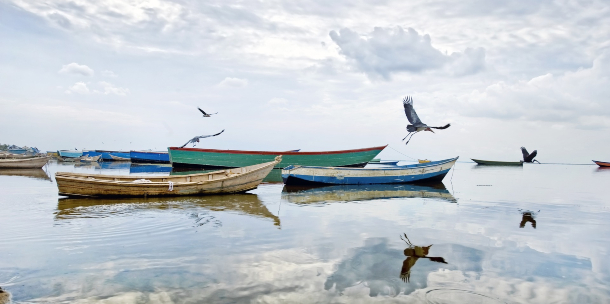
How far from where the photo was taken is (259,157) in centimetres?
2812

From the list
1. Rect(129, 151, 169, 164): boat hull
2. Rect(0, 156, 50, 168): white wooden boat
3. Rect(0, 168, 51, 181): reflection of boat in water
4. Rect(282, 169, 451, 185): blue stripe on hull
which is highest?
Rect(129, 151, 169, 164): boat hull

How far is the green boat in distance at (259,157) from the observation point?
2755 cm

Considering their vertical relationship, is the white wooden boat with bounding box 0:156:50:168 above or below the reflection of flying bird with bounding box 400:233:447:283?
above

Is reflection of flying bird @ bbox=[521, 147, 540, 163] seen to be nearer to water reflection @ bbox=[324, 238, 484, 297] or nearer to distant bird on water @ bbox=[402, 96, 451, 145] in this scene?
distant bird on water @ bbox=[402, 96, 451, 145]

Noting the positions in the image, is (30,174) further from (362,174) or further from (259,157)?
(362,174)

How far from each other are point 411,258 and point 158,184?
9.05 m

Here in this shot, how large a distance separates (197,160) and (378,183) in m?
16.7

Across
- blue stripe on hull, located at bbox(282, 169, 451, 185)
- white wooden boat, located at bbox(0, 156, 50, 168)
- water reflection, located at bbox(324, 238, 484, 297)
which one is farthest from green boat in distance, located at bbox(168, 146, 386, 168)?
water reflection, located at bbox(324, 238, 484, 297)

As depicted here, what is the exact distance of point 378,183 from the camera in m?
19.2

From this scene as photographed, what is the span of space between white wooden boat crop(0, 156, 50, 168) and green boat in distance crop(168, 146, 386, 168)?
11.2 metres

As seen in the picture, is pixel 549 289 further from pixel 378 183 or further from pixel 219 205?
pixel 378 183

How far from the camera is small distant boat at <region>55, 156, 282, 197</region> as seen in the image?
460 inches

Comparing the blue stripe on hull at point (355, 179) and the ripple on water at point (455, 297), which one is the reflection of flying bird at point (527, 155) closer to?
the blue stripe on hull at point (355, 179)

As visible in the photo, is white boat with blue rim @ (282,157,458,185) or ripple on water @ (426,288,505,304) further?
white boat with blue rim @ (282,157,458,185)
